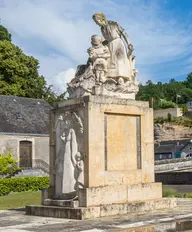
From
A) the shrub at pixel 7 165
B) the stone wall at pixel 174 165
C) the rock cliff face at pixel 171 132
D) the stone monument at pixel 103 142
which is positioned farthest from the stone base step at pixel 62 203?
the rock cliff face at pixel 171 132

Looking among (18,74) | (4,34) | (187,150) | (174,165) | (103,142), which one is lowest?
(174,165)

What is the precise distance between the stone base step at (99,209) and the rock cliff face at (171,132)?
293 feet

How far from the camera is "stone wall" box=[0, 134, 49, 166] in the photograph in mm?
38125

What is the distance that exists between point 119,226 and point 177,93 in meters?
137

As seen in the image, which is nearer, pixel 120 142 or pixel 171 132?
pixel 120 142

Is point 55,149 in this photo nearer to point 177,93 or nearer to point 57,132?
point 57,132

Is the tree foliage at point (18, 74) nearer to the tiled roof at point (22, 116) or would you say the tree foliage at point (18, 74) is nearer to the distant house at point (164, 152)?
the tiled roof at point (22, 116)

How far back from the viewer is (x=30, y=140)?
39.8m

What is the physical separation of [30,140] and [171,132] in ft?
214

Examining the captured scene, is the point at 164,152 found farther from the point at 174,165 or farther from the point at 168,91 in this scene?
the point at 168,91

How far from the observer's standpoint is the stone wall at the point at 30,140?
3812cm

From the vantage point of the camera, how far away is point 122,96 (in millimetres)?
10742

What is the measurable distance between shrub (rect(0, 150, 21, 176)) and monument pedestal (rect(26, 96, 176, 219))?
25.3m

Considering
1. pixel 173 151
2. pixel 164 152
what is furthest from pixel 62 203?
pixel 164 152
